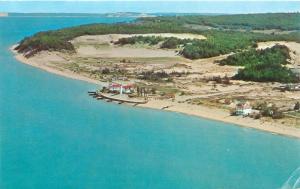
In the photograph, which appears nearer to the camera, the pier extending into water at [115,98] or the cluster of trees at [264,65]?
the pier extending into water at [115,98]

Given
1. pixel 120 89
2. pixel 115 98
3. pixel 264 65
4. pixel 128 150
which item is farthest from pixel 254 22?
pixel 128 150

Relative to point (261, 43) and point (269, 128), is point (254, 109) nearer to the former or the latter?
point (269, 128)

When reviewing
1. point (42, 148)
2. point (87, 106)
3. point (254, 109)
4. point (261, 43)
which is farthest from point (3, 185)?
point (261, 43)

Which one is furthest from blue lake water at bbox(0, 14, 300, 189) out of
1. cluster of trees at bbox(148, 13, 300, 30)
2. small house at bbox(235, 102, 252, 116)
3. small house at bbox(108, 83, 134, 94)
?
cluster of trees at bbox(148, 13, 300, 30)

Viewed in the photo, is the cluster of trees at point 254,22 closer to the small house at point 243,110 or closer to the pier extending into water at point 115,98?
the pier extending into water at point 115,98

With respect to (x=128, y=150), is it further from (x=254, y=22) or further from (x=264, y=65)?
(x=254, y=22)

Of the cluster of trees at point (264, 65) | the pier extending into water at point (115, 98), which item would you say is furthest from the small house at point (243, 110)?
the cluster of trees at point (264, 65)
